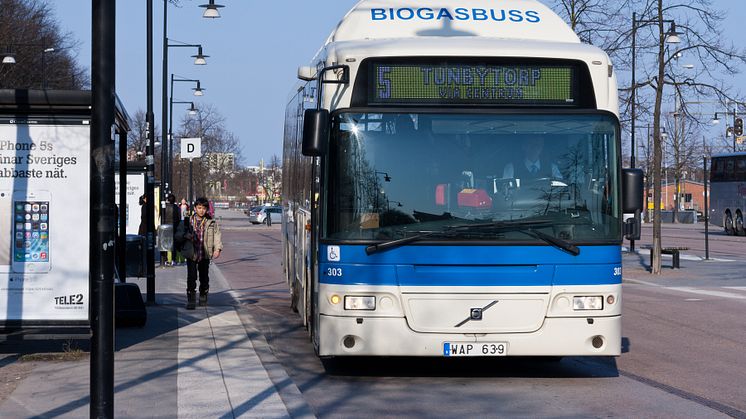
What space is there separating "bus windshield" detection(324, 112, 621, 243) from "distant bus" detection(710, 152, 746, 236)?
50413mm

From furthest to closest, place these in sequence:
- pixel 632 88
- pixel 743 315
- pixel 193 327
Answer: pixel 632 88 < pixel 743 315 < pixel 193 327

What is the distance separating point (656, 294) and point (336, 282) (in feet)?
43.6

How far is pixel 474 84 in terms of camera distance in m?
10.4

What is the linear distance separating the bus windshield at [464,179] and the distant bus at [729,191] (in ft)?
165

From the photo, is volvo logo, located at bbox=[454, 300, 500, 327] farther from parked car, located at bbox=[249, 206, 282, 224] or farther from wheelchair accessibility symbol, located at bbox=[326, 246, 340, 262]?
Result: parked car, located at bbox=[249, 206, 282, 224]

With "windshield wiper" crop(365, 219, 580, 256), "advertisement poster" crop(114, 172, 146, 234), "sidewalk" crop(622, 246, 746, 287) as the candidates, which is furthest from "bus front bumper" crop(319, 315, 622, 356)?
"advertisement poster" crop(114, 172, 146, 234)

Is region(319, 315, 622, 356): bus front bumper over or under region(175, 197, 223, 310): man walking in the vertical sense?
under

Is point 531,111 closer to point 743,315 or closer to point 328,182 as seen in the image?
point 328,182

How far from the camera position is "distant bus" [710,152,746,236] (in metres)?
58.4

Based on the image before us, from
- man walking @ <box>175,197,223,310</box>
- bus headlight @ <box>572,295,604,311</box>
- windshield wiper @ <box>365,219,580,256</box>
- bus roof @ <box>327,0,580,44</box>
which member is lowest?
bus headlight @ <box>572,295,604,311</box>

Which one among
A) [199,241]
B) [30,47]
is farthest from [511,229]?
[30,47]

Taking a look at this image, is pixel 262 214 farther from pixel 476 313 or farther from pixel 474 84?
pixel 476 313

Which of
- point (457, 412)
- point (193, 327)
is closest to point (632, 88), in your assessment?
point (193, 327)

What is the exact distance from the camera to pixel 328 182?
33.0 ft
